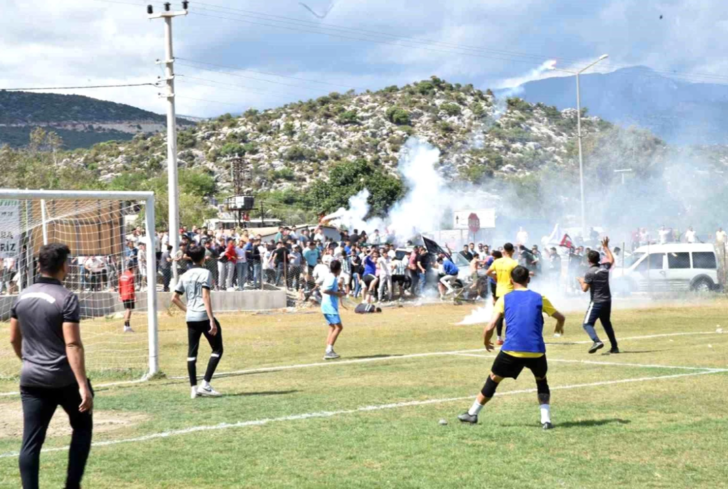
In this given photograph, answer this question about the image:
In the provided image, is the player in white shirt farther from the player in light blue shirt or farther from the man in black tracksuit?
the man in black tracksuit

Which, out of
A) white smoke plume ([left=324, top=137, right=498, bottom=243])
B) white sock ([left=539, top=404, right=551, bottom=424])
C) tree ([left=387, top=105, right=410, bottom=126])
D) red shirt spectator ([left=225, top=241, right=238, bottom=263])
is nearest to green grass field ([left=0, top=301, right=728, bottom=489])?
white sock ([left=539, top=404, right=551, bottom=424])

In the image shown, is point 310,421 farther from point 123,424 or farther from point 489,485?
point 489,485

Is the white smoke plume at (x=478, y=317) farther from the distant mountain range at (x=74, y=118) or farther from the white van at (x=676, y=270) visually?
the distant mountain range at (x=74, y=118)

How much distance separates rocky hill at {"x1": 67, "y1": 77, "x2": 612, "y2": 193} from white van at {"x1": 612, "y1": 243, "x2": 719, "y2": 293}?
56160 millimetres

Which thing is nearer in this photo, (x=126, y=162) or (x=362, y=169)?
(x=362, y=169)

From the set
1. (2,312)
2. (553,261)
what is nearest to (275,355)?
(2,312)

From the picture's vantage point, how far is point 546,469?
7.45 metres

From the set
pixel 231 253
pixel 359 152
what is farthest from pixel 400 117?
pixel 231 253

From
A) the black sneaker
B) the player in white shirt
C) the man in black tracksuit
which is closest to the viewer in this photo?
the black sneaker

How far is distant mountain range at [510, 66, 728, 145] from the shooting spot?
65.6 metres

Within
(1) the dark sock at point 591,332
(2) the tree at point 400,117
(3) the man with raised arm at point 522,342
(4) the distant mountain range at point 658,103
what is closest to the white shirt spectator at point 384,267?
(1) the dark sock at point 591,332

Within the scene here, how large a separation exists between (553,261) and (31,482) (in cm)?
2970

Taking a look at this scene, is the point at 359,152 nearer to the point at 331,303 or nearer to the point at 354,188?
the point at 354,188

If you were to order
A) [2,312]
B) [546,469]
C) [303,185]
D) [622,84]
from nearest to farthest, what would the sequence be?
[546,469]
[2,312]
[622,84]
[303,185]
